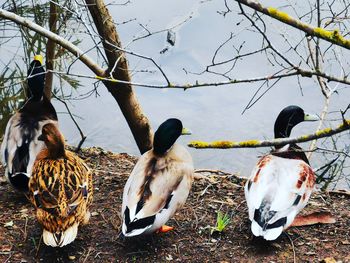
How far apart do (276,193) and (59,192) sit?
55.7 inches

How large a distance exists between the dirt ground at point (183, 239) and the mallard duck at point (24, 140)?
308mm

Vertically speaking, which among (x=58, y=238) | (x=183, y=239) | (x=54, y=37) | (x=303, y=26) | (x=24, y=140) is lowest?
(x=183, y=239)

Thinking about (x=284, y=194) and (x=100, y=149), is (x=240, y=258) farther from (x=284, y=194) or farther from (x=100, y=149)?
(x=100, y=149)

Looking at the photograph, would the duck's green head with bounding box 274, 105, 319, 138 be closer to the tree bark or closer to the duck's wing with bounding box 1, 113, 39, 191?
the duck's wing with bounding box 1, 113, 39, 191

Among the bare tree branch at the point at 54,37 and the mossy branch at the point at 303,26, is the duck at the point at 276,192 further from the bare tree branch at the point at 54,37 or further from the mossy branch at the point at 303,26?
the mossy branch at the point at 303,26

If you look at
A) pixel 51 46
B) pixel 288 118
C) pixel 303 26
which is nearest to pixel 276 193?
pixel 288 118

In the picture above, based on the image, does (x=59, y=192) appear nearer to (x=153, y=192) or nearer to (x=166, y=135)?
(x=153, y=192)

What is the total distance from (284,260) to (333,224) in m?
0.77

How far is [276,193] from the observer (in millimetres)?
4176

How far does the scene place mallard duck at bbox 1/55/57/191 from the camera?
184 inches

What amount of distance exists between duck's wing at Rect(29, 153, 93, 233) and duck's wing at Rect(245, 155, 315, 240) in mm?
1117

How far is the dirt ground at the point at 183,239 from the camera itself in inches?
165

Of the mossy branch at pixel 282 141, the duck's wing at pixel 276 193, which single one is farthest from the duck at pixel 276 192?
the mossy branch at pixel 282 141

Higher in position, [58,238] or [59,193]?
[59,193]
